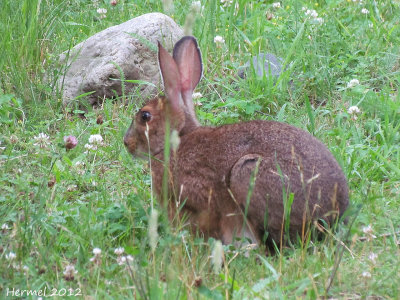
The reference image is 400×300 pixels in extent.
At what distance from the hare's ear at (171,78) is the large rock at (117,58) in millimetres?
1670

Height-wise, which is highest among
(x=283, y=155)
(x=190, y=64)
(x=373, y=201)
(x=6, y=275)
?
(x=190, y=64)

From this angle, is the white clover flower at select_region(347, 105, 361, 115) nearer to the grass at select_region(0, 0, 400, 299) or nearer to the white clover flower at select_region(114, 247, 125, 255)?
the grass at select_region(0, 0, 400, 299)

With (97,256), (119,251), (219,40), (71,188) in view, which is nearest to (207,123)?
(219,40)

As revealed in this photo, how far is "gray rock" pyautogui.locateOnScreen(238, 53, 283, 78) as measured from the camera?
6.84 meters

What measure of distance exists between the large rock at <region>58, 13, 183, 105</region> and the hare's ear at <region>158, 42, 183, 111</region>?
1670 millimetres

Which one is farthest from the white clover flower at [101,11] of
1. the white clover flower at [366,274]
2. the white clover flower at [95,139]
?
the white clover flower at [366,274]

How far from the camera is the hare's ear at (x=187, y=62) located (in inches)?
218

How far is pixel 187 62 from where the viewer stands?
5.57 metres

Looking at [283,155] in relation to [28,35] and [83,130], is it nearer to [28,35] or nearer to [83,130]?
[83,130]

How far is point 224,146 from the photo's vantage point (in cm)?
497

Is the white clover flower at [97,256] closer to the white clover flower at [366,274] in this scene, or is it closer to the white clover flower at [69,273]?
the white clover flower at [69,273]

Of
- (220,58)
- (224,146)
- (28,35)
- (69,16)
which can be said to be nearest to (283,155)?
(224,146)

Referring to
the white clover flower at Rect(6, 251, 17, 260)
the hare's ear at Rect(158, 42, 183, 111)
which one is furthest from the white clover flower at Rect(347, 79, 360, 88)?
the white clover flower at Rect(6, 251, 17, 260)

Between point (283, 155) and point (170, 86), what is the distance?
1233 mm
